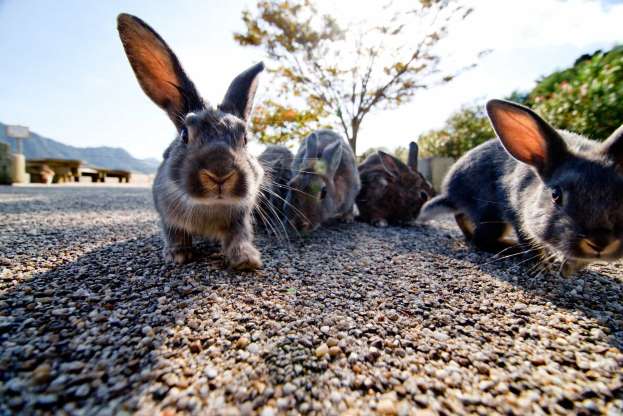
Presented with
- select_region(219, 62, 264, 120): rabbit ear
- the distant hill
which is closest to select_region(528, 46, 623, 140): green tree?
select_region(219, 62, 264, 120): rabbit ear

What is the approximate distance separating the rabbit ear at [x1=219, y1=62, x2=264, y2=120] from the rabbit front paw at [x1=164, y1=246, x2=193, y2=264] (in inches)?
51.5

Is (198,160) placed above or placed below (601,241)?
above

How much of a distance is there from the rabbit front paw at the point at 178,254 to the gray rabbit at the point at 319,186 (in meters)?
1.43

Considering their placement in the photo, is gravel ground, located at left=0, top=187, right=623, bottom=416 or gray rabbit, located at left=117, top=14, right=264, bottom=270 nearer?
gravel ground, located at left=0, top=187, right=623, bottom=416

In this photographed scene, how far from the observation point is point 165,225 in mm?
2652

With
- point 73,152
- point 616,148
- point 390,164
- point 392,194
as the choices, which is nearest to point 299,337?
point 616,148

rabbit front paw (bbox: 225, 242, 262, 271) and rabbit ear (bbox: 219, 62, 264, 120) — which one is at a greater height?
rabbit ear (bbox: 219, 62, 264, 120)

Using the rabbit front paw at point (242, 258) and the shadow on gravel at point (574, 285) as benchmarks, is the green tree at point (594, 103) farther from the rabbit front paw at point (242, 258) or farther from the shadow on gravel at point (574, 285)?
the rabbit front paw at point (242, 258)

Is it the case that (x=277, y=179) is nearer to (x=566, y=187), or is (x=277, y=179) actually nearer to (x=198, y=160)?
(x=198, y=160)

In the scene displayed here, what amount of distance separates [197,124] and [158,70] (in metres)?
0.62

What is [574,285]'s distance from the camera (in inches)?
92.6

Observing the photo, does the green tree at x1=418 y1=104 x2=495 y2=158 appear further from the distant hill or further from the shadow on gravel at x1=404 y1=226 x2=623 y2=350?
the distant hill

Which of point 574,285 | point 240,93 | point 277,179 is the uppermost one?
point 240,93

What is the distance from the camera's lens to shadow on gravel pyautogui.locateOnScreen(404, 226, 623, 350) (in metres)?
1.87
